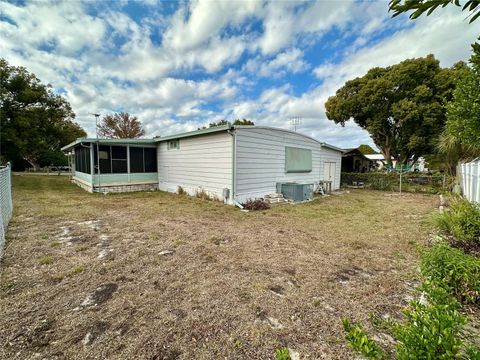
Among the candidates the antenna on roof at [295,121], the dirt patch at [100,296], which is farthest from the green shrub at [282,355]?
the antenna on roof at [295,121]

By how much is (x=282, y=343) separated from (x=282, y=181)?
8.13m

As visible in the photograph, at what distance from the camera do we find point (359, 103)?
1853cm

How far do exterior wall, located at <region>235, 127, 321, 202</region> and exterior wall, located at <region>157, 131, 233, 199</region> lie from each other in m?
0.43

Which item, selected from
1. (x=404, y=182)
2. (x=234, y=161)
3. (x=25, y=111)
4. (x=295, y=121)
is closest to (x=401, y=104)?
(x=404, y=182)

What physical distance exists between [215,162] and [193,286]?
6.19 metres

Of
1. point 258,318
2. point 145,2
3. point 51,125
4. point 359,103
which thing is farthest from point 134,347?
point 359,103

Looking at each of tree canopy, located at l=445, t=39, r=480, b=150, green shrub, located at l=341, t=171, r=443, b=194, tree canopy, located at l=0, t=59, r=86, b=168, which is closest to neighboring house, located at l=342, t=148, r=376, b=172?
green shrub, located at l=341, t=171, r=443, b=194

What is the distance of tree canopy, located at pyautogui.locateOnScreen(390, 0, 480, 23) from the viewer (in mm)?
956

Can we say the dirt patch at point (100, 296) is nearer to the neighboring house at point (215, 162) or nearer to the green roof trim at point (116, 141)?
the neighboring house at point (215, 162)

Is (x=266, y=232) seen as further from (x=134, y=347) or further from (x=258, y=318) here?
(x=134, y=347)

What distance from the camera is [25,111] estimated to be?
13.1 meters

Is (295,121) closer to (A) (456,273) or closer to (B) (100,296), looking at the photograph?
(A) (456,273)

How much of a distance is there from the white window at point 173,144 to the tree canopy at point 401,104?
16070mm

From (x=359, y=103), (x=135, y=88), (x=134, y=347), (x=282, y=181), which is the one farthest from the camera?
(x=359, y=103)
